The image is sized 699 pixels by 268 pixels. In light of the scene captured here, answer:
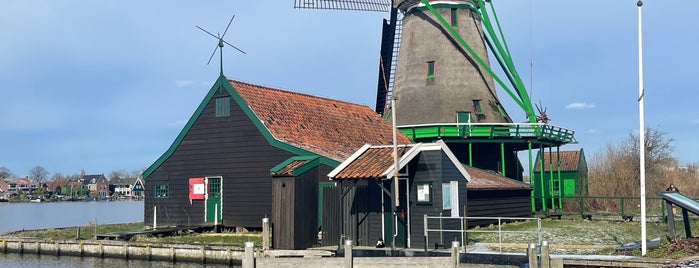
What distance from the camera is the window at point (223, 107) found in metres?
31.1

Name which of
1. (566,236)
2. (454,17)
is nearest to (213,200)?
(566,236)

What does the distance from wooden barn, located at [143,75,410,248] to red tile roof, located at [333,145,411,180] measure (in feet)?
14.7

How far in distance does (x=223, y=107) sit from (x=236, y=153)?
218 centimetres

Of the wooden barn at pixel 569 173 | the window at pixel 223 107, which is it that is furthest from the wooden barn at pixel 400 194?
the wooden barn at pixel 569 173

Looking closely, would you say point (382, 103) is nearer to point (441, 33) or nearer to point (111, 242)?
point (441, 33)

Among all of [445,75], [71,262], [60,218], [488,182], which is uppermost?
[445,75]

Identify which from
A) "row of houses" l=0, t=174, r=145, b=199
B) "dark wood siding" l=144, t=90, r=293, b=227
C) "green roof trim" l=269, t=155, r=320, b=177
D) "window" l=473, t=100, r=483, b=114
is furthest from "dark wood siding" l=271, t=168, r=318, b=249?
"row of houses" l=0, t=174, r=145, b=199

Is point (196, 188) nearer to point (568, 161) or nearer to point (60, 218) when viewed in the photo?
point (568, 161)

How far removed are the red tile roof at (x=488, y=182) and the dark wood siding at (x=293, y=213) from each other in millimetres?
9547

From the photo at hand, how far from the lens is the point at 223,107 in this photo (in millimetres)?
31328

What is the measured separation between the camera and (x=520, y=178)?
44656 mm

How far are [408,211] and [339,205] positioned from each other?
2426 millimetres

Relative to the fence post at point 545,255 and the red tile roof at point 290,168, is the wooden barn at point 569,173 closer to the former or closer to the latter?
the red tile roof at point 290,168

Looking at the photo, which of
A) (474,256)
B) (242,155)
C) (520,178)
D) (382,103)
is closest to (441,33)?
(382,103)
